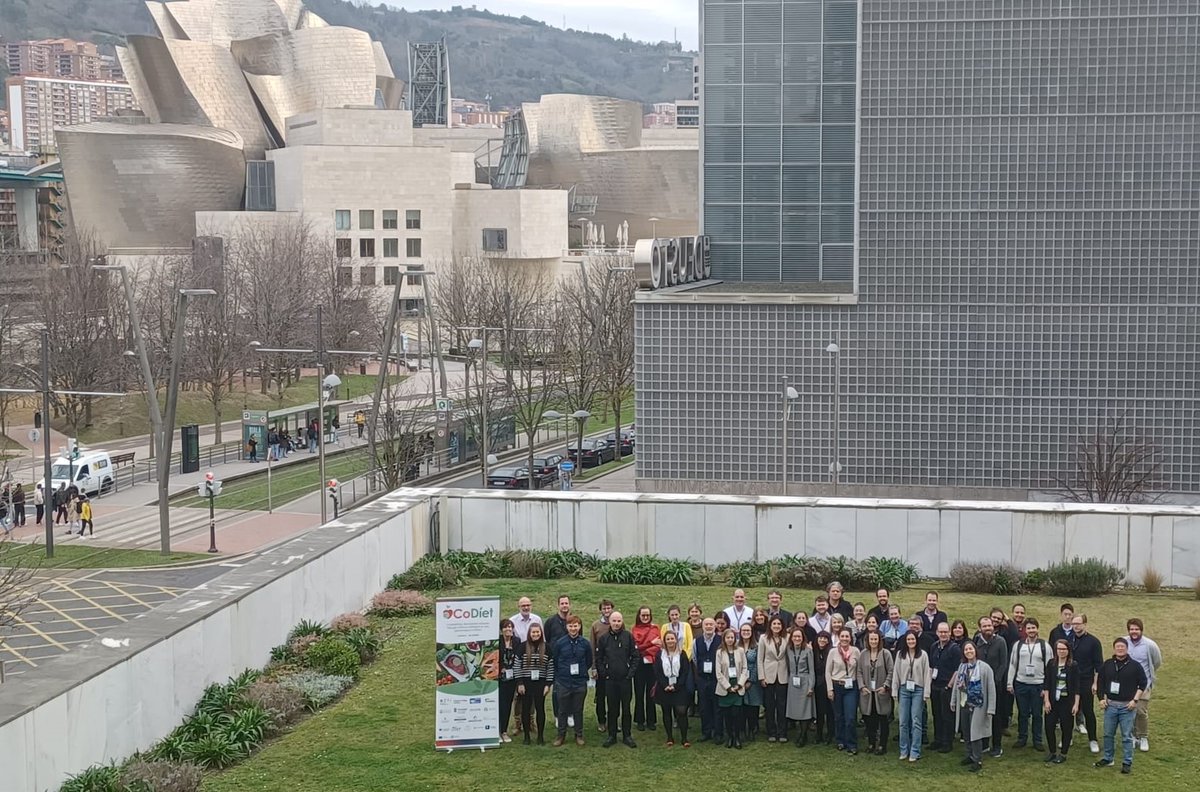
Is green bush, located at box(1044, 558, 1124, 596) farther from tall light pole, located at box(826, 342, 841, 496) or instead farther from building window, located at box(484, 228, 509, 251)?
building window, located at box(484, 228, 509, 251)

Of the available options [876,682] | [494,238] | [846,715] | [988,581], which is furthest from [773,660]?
[494,238]

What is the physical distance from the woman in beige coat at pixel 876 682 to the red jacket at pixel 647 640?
2182 mm

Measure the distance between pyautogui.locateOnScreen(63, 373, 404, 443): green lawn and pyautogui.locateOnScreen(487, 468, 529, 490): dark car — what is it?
2003 cm

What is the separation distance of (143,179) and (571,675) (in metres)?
108

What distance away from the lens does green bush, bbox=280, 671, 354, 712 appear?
1827 cm

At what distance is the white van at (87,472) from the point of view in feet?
164

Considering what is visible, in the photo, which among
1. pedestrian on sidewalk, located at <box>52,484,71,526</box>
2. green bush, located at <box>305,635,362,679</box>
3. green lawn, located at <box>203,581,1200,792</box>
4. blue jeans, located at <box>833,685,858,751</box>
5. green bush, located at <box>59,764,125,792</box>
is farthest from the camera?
pedestrian on sidewalk, located at <box>52,484,71,526</box>

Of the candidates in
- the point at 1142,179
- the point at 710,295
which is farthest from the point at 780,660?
the point at 1142,179

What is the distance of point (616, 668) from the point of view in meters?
16.4

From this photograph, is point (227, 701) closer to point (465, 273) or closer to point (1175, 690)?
point (1175, 690)

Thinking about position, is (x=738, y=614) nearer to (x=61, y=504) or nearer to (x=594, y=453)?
(x=61, y=504)

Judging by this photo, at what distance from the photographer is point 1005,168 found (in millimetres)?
39312

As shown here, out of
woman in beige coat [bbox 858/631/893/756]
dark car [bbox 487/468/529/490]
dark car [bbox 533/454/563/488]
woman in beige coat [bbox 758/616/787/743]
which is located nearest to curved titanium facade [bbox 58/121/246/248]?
dark car [bbox 533/454/563/488]

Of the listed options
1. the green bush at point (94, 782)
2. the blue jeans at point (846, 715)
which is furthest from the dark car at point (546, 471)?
the green bush at point (94, 782)
